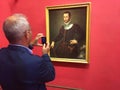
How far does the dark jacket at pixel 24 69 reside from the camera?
3.57ft

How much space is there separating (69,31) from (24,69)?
984 millimetres

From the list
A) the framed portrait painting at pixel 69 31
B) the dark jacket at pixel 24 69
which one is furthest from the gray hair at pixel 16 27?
the framed portrait painting at pixel 69 31

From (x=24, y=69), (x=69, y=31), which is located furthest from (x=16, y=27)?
(x=69, y=31)

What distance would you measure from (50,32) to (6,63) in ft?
3.40

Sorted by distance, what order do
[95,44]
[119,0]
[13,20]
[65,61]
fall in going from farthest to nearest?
1. [65,61]
2. [95,44]
3. [119,0]
4. [13,20]

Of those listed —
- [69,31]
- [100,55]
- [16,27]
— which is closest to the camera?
[16,27]

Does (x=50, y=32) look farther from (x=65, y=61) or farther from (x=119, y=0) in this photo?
(x=119, y=0)

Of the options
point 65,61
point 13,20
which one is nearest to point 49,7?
point 65,61

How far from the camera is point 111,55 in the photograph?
1.78 m

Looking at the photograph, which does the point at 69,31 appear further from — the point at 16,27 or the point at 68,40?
the point at 16,27

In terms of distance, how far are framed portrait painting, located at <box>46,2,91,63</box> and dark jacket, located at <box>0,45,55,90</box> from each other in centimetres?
85

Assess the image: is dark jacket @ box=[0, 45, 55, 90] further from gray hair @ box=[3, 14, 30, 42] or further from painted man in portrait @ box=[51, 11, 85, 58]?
painted man in portrait @ box=[51, 11, 85, 58]

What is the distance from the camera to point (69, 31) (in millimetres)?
1974

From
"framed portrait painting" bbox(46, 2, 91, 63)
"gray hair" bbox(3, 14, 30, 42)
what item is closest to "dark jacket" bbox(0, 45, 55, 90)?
"gray hair" bbox(3, 14, 30, 42)
